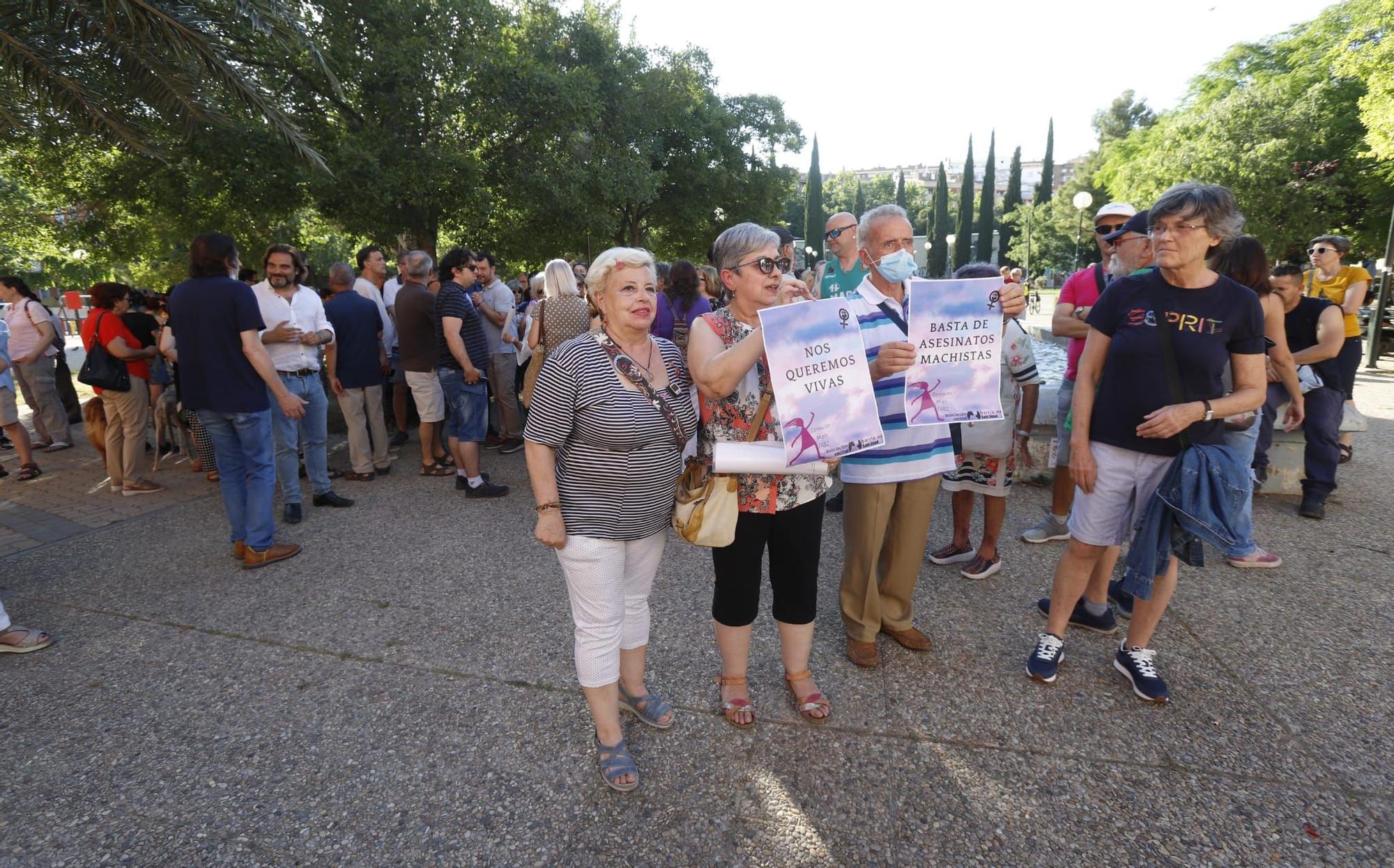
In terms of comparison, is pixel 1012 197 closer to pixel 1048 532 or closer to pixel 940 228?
pixel 940 228

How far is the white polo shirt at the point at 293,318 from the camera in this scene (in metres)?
5.25

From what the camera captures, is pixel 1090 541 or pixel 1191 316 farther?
pixel 1090 541

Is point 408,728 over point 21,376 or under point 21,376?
under

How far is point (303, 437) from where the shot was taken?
18.1ft

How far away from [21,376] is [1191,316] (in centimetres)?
1051

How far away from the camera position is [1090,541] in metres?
2.94

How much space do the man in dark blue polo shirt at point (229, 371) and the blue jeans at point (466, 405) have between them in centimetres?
160

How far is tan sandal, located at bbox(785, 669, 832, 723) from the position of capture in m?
2.79

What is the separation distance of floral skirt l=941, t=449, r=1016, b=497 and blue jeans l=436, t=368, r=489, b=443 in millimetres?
3853

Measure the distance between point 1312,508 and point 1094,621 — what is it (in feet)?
9.56

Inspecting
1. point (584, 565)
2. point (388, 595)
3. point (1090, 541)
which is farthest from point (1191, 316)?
point (388, 595)

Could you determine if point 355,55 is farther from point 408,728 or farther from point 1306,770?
point 1306,770

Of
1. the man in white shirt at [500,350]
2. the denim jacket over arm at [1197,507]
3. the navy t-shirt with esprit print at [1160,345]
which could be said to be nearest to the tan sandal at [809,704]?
the denim jacket over arm at [1197,507]

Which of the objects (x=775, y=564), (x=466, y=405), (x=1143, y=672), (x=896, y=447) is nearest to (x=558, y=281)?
(x=466, y=405)
